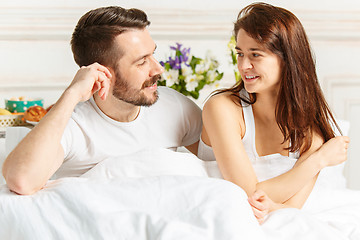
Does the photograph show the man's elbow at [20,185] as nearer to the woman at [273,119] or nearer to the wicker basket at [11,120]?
the woman at [273,119]

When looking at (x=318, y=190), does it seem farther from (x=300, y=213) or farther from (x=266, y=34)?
(x=266, y=34)

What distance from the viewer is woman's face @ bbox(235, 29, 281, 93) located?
1652mm

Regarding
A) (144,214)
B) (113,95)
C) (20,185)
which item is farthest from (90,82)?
(144,214)

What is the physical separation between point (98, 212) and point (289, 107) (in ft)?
2.62

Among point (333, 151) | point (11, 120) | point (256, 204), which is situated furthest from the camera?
point (11, 120)

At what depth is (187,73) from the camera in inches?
80.0

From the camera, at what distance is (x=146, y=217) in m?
1.21

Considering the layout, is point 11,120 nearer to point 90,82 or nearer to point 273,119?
point 90,82

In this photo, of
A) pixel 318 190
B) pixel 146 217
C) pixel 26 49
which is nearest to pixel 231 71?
pixel 26 49

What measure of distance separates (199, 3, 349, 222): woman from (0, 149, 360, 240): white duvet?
24 cm

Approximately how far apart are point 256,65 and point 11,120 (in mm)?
1153

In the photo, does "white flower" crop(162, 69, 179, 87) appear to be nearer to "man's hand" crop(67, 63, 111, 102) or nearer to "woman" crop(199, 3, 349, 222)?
"woman" crop(199, 3, 349, 222)

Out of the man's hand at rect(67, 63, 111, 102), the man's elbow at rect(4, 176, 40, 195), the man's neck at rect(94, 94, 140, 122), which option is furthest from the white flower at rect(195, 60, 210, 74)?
the man's elbow at rect(4, 176, 40, 195)

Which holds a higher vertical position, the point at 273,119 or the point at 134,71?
the point at 134,71
